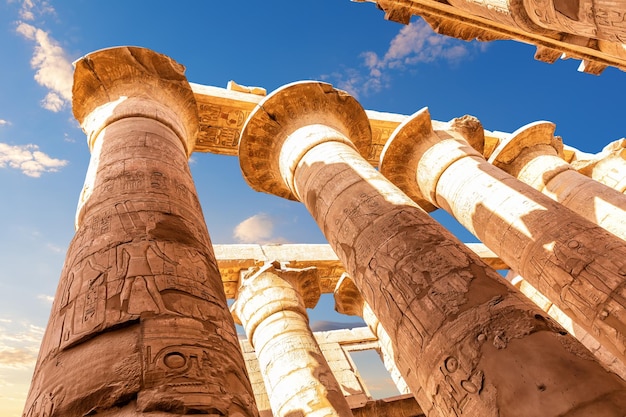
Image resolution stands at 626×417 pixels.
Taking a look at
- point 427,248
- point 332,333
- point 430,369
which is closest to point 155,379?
point 430,369

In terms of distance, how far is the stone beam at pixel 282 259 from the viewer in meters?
9.57

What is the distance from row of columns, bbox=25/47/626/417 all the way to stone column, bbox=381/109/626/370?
0.02 m

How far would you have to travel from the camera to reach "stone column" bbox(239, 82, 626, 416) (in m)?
2.56

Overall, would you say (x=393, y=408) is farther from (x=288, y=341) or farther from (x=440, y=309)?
(x=440, y=309)

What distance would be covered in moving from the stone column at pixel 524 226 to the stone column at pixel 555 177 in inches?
66.4

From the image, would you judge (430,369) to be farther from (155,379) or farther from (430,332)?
(155,379)

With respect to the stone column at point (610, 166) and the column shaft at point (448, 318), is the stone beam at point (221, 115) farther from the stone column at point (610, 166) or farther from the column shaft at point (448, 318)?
the stone column at point (610, 166)

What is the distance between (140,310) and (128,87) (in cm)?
426

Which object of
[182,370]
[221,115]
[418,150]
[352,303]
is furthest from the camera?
[352,303]

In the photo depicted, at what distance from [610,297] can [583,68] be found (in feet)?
14.7

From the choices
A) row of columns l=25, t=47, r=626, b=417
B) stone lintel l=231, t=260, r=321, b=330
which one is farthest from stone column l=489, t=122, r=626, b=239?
stone lintel l=231, t=260, r=321, b=330

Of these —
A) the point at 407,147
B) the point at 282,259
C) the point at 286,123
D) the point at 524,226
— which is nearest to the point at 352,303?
the point at 282,259

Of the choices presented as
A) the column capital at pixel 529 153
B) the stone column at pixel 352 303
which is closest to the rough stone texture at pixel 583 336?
the column capital at pixel 529 153

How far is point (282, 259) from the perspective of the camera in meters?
10.1
